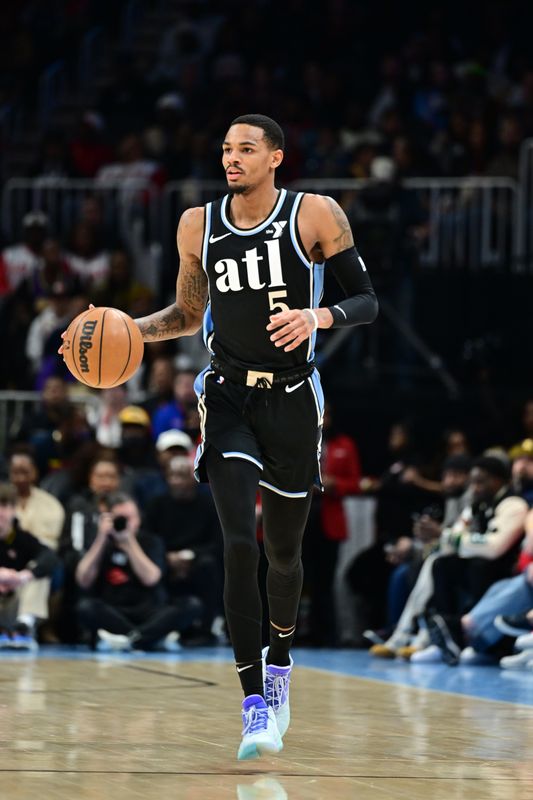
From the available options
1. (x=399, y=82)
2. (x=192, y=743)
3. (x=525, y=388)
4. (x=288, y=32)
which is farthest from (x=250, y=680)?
(x=288, y=32)

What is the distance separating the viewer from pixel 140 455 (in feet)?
42.8

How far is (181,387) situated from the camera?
13430 millimetres

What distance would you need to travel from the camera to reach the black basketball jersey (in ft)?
19.8

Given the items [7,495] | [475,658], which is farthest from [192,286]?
[7,495]

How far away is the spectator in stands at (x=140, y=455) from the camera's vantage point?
12.8 m

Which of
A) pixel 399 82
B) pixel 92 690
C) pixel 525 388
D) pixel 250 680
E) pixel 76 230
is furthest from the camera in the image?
pixel 399 82

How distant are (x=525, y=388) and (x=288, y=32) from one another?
6950mm

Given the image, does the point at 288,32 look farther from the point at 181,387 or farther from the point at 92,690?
the point at 92,690

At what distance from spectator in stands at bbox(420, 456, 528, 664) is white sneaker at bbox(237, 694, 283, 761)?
5.16m

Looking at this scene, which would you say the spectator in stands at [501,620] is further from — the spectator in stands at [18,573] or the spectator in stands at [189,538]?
the spectator in stands at [18,573]

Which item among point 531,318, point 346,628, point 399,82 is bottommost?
point 346,628

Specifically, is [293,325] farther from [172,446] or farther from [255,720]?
[172,446]

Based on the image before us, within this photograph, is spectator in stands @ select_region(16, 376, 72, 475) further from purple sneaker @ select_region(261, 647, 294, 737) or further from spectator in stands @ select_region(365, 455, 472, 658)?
purple sneaker @ select_region(261, 647, 294, 737)

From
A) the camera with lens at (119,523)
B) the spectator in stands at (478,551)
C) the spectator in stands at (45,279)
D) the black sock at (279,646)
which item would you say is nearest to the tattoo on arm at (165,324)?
the black sock at (279,646)
